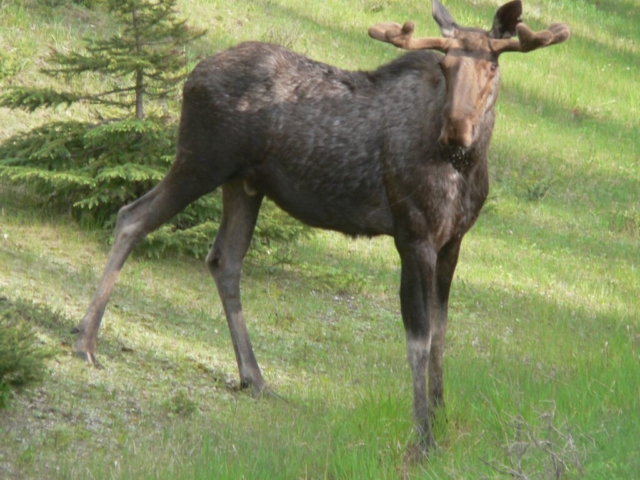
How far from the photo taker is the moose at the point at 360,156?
247 inches

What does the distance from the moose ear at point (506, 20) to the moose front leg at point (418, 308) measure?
1.46m

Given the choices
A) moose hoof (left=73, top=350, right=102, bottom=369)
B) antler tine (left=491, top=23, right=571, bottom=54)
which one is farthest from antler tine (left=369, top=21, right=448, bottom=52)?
moose hoof (left=73, top=350, right=102, bottom=369)

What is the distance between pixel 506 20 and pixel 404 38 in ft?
2.34

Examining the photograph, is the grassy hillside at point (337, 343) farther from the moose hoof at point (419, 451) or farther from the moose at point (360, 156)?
the moose at point (360, 156)

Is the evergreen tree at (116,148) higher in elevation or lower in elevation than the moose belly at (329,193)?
lower

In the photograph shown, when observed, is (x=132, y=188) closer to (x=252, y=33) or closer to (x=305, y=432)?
(x=305, y=432)

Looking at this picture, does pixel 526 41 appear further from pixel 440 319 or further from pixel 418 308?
pixel 440 319

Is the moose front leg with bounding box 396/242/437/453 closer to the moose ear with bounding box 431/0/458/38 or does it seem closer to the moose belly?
the moose belly

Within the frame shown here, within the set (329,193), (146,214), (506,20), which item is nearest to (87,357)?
(146,214)

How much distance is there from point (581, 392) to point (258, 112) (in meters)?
3.15

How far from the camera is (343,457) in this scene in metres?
5.77

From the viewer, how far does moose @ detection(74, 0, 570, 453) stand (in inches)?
247

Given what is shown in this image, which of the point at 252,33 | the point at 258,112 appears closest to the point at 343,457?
the point at 258,112

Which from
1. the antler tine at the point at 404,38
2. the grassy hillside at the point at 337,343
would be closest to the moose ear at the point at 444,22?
the antler tine at the point at 404,38
